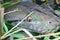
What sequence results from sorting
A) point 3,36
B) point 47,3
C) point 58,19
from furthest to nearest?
point 47,3 → point 58,19 → point 3,36

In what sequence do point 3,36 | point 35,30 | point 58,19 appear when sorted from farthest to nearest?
point 58,19, point 35,30, point 3,36

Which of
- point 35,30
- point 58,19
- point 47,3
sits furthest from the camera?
point 47,3

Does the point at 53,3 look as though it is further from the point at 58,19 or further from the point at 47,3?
the point at 58,19

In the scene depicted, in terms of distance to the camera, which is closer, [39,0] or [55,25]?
[55,25]

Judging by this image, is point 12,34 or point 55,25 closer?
point 12,34

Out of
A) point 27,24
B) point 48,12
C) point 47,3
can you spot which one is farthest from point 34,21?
point 47,3

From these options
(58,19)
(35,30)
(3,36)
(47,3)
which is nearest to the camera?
(3,36)

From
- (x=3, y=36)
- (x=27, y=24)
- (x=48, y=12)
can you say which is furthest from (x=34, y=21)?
(x=3, y=36)

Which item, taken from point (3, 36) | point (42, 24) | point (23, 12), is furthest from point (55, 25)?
point (3, 36)

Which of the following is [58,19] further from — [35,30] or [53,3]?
[53,3]
